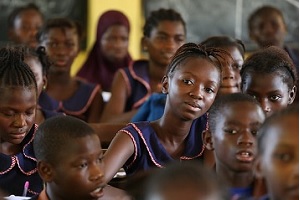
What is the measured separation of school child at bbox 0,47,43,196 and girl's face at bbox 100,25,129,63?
241 cm

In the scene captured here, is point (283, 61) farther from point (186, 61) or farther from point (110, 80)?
point (110, 80)

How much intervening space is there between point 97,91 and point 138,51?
1.69m

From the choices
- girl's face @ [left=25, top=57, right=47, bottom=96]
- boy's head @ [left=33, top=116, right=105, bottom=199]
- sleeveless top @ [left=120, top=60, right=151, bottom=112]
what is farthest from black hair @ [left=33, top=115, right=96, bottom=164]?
sleeveless top @ [left=120, top=60, right=151, bottom=112]

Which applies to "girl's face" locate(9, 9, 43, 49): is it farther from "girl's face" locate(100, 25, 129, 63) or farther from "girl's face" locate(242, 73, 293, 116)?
"girl's face" locate(242, 73, 293, 116)

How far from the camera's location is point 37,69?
11.7 ft

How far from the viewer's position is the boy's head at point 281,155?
6.21 ft

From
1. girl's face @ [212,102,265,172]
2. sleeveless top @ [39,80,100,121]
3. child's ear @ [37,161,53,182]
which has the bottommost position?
sleeveless top @ [39,80,100,121]

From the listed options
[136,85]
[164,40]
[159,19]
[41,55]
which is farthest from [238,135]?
[159,19]

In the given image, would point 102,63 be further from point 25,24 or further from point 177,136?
point 177,136

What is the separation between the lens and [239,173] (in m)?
2.52

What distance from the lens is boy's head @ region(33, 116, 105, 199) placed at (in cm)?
238

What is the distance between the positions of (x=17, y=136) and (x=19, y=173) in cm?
13

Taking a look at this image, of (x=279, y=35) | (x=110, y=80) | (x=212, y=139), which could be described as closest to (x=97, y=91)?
(x=110, y=80)

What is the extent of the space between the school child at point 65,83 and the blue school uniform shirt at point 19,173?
45.9 inches
